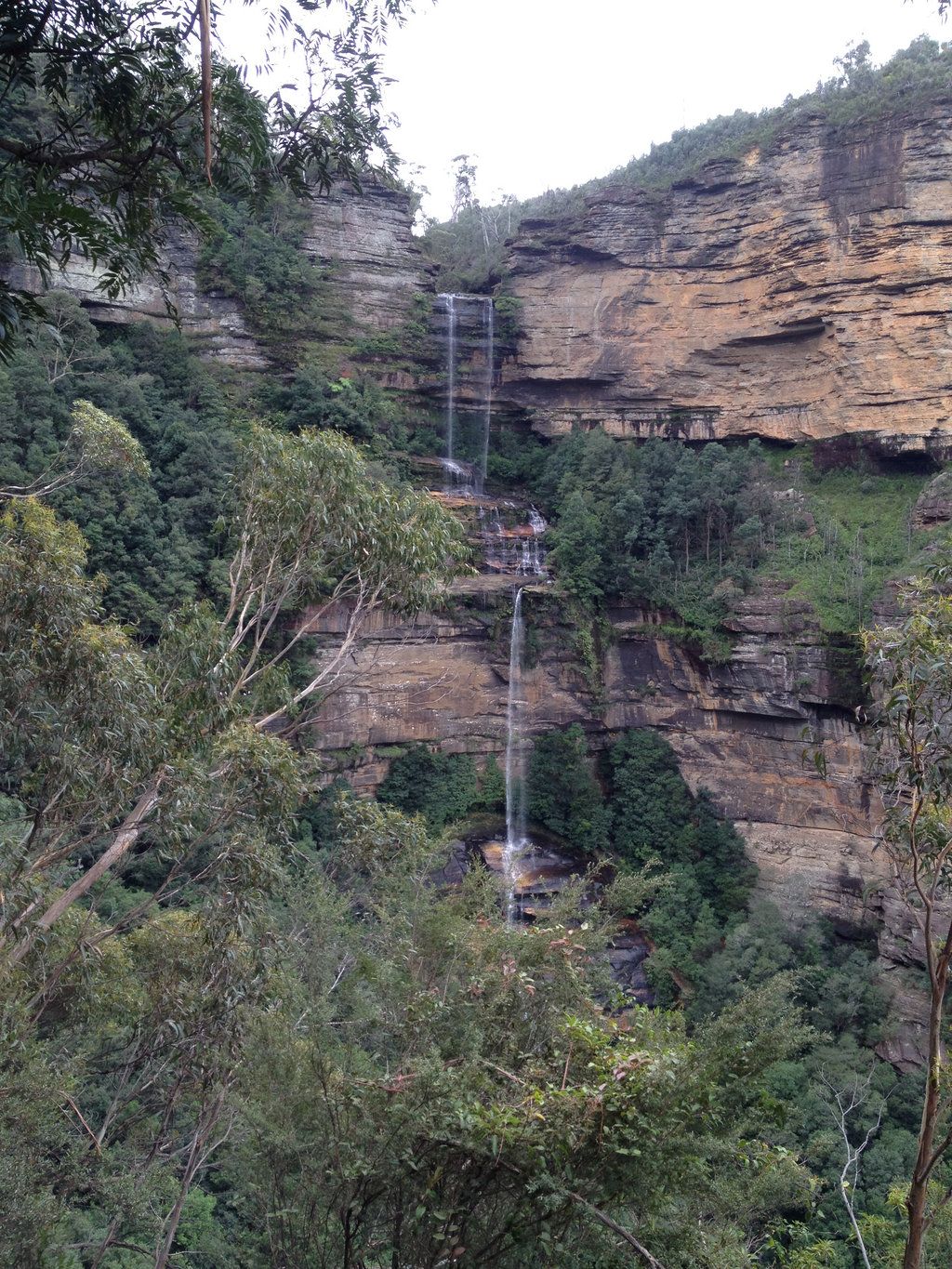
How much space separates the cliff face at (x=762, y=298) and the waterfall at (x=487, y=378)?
45 cm

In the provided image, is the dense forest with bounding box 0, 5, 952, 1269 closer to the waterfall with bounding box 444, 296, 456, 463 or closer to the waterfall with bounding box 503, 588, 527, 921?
the waterfall with bounding box 503, 588, 527, 921

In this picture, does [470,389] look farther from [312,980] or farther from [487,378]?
[312,980]

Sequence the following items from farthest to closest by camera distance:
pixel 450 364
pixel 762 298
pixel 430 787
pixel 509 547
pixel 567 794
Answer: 1. pixel 450 364
2. pixel 509 547
3. pixel 762 298
4. pixel 567 794
5. pixel 430 787

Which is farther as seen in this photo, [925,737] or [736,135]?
[736,135]

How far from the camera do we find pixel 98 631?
179 inches

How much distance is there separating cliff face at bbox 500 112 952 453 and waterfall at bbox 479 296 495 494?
17.7 inches

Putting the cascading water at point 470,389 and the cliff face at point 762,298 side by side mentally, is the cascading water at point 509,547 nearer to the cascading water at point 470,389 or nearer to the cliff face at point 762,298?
the cascading water at point 470,389

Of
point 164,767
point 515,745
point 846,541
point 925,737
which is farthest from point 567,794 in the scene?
point 925,737

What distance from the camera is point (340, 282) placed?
19.4 metres

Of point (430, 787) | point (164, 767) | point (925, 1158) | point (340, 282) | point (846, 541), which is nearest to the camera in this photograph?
point (925, 1158)

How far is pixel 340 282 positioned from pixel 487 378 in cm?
399

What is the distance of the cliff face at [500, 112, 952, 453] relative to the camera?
15.9 m

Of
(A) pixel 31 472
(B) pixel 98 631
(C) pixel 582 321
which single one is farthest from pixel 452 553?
(C) pixel 582 321

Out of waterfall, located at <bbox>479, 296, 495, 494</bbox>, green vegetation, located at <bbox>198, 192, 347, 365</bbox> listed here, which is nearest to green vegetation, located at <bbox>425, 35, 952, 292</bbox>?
waterfall, located at <bbox>479, 296, 495, 494</bbox>
